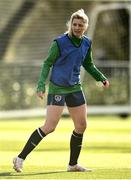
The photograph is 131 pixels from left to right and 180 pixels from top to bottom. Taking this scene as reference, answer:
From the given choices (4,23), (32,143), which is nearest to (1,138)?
(32,143)

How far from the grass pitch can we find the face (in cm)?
163

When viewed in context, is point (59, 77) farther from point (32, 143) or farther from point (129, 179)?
point (129, 179)

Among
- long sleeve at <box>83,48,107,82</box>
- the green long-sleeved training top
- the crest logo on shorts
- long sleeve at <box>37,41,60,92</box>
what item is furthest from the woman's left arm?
the crest logo on shorts

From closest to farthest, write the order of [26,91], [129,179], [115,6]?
[129,179] → [26,91] → [115,6]

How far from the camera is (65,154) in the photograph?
543 inches

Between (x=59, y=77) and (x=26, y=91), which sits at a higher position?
(x=59, y=77)

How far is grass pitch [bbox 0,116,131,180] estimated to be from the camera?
34.2 feet

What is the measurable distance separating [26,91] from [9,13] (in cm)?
264

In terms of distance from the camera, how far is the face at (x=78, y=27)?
10.4 meters

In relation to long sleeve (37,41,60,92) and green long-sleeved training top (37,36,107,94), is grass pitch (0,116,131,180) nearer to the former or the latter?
green long-sleeved training top (37,36,107,94)

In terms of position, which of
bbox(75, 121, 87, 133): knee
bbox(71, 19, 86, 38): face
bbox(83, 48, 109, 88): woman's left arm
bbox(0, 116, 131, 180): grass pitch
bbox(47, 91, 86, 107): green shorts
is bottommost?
bbox(0, 116, 131, 180): grass pitch

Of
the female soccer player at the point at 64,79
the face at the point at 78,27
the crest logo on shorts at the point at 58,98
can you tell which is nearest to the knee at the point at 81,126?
the female soccer player at the point at 64,79

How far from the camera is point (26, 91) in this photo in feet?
87.5

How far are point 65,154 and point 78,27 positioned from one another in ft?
12.3
